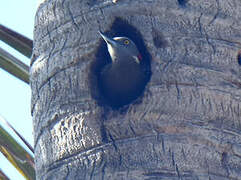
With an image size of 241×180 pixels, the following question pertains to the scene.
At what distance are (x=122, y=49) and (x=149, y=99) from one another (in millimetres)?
1153

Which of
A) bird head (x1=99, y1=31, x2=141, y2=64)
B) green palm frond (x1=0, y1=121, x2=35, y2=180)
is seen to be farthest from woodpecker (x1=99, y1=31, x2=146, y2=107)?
green palm frond (x1=0, y1=121, x2=35, y2=180)

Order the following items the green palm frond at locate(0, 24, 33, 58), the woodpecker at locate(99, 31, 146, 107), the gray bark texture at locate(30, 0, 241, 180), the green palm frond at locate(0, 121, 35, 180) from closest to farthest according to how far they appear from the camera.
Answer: the gray bark texture at locate(30, 0, 241, 180) < the woodpecker at locate(99, 31, 146, 107) < the green palm frond at locate(0, 121, 35, 180) < the green palm frond at locate(0, 24, 33, 58)

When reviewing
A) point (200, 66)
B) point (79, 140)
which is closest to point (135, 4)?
point (200, 66)

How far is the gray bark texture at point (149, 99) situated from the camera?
269 cm

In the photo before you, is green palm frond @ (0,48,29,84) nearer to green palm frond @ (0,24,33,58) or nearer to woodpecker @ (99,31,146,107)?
green palm frond @ (0,24,33,58)

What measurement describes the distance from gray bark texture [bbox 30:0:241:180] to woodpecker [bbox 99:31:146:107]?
0.24 m

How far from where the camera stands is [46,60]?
130 inches

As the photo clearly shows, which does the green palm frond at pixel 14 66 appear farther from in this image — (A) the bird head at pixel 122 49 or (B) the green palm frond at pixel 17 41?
(A) the bird head at pixel 122 49

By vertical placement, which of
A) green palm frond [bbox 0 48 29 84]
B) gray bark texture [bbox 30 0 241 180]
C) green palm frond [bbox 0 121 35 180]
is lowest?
green palm frond [bbox 0 121 35 180]

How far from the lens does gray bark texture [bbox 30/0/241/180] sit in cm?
269

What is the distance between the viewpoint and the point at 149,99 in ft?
9.62

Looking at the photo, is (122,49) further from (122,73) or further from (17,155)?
(17,155)

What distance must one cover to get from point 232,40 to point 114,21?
657mm

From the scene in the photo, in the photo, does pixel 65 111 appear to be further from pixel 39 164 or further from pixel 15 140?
pixel 15 140
